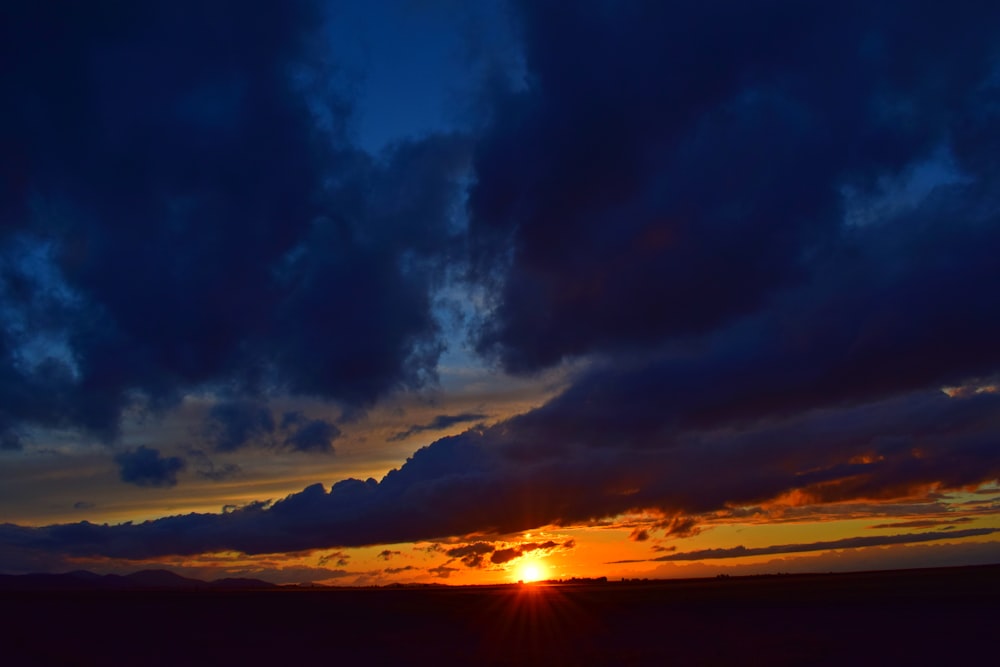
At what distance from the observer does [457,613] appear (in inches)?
3150

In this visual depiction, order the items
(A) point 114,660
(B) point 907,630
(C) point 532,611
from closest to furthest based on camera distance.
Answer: (A) point 114,660 → (B) point 907,630 → (C) point 532,611

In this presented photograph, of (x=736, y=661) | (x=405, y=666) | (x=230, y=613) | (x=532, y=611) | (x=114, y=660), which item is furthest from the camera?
(x=230, y=613)

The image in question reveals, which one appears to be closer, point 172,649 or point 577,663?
point 577,663

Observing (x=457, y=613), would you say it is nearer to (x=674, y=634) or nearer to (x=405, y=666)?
(x=674, y=634)

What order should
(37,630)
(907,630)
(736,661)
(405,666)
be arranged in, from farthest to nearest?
(37,630), (907,630), (405,666), (736,661)

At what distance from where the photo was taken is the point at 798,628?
171ft

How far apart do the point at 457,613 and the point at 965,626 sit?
4624cm

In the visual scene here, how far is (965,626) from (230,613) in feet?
237

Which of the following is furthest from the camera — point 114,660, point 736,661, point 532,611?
point 532,611

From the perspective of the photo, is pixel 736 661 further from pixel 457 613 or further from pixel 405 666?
pixel 457 613

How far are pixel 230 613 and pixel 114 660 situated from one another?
45.7 meters

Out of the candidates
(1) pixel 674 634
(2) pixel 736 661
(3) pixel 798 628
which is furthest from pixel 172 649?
(3) pixel 798 628

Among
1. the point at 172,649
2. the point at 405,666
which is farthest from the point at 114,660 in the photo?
the point at 405,666

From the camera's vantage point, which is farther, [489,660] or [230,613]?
[230,613]
